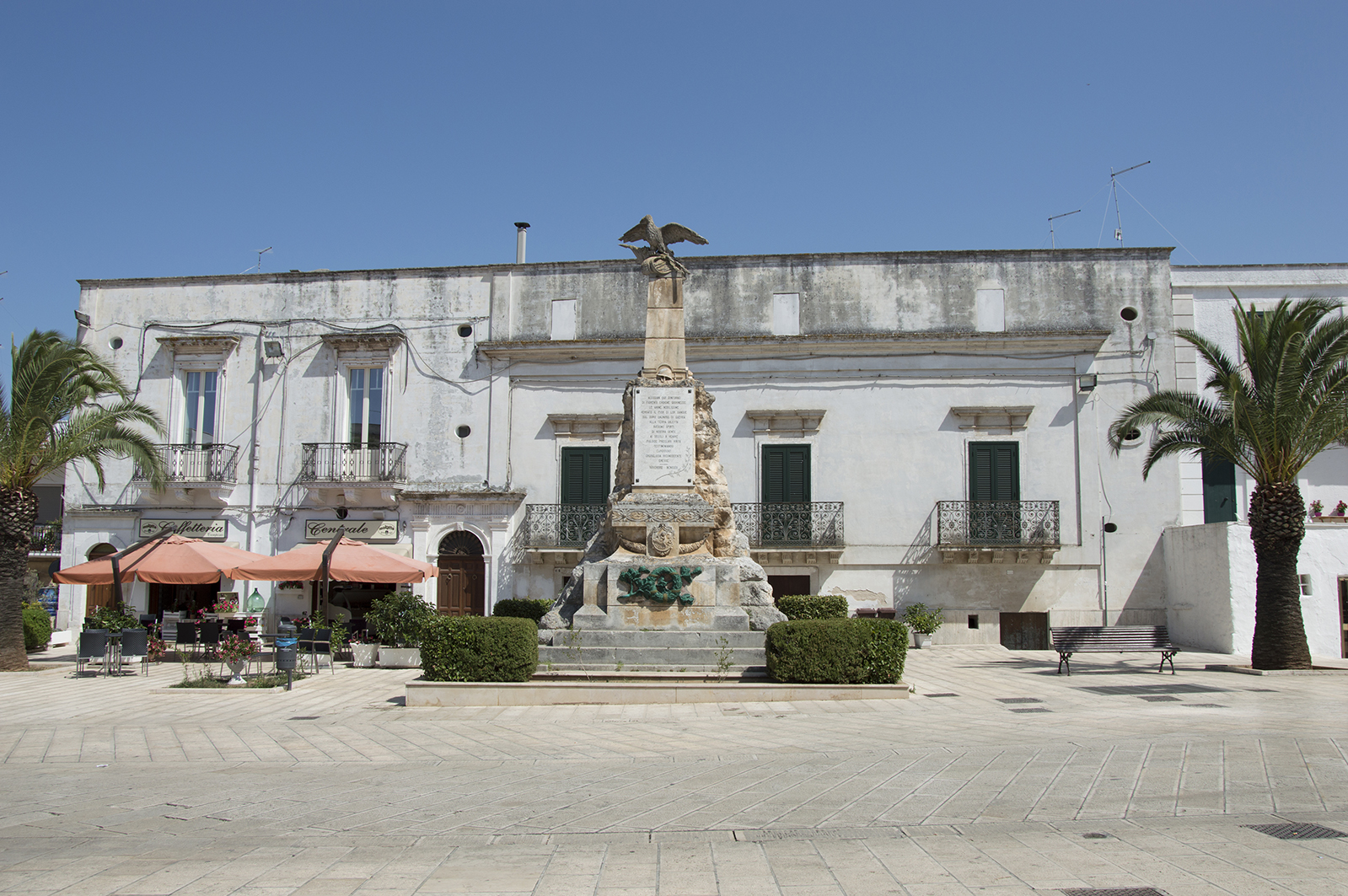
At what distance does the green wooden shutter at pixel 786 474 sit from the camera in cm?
2181

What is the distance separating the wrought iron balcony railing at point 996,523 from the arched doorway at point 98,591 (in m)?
18.3

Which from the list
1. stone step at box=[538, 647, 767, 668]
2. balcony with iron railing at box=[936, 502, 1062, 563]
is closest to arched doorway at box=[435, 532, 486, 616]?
balcony with iron railing at box=[936, 502, 1062, 563]

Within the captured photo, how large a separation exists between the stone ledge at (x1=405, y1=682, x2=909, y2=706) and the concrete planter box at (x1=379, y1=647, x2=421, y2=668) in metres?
5.29

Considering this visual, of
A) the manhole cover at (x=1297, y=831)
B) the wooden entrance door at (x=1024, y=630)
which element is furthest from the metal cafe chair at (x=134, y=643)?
the wooden entrance door at (x=1024, y=630)

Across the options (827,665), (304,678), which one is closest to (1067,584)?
(827,665)

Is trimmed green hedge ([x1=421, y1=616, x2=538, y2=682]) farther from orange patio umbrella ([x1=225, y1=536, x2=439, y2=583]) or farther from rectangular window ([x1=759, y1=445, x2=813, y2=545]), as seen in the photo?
rectangular window ([x1=759, y1=445, x2=813, y2=545])

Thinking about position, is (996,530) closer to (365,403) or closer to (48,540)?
(365,403)

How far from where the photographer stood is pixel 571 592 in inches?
528

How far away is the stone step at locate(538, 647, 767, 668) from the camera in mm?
11945

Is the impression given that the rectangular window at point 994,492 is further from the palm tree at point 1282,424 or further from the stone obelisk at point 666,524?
the stone obelisk at point 666,524

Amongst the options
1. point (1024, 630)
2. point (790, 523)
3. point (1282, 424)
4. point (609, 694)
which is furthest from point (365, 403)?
point (1282, 424)

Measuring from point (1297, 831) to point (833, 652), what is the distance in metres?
5.82

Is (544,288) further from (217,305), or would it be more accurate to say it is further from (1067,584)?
(1067,584)

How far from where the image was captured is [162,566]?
1703cm
